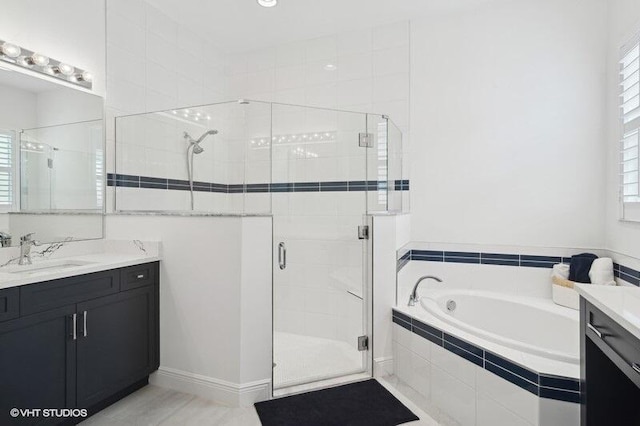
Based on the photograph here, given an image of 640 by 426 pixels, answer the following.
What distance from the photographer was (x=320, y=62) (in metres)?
3.41

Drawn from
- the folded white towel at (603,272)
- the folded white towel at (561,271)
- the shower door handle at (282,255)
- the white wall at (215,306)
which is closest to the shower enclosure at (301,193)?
the shower door handle at (282,255)

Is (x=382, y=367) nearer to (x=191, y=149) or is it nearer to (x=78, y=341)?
(x=78, y=341)

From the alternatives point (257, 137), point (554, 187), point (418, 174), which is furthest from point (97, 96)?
point (554, 187)

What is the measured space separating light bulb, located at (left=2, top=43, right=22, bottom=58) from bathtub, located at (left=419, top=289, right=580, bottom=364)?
2.97 m

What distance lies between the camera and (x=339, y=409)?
83.2 inches

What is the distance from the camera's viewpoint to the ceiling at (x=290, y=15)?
2848 mm

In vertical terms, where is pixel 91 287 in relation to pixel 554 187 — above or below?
below

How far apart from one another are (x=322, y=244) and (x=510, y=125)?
177cm

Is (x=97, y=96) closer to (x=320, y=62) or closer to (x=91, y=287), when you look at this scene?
(x=91, y=287)

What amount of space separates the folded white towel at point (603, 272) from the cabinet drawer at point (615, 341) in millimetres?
1281

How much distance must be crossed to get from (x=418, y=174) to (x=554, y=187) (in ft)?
3.34

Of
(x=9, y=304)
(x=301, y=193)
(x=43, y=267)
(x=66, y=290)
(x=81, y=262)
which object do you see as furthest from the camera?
(x=301, y=193)

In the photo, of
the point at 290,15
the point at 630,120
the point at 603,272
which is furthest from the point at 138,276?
the point at 630,120

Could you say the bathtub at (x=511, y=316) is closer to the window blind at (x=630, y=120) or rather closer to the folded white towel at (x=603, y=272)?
the folded white towel at (x=603, y=272)
